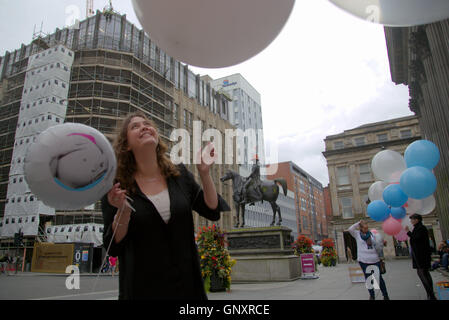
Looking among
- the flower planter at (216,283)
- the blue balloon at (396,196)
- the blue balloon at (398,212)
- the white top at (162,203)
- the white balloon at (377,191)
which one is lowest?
the flower planter at (216,283)

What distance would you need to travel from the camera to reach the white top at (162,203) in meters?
1.66

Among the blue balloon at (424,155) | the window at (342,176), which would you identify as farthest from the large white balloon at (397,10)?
the window at (342,176)

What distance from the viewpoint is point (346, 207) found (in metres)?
38.9

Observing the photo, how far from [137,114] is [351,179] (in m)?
41.2

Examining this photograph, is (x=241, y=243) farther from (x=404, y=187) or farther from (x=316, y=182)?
(x=316, y=182)

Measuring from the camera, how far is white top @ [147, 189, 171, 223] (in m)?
1.66

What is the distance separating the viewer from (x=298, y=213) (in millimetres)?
87562

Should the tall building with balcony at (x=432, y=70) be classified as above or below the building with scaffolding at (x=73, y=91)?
below

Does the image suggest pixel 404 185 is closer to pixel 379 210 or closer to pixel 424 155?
pixel 424 155

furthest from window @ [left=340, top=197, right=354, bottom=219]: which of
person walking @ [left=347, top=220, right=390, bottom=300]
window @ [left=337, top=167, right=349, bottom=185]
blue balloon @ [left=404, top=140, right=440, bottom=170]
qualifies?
person walking @ [left=347, top=220, right=390, bottom=300]

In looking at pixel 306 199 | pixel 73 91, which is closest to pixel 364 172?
pixel 73 91

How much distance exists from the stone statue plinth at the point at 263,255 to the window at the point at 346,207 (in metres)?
29.3

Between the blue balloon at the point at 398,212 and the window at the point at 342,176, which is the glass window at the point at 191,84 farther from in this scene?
the blue balloon at the point at 398,212
